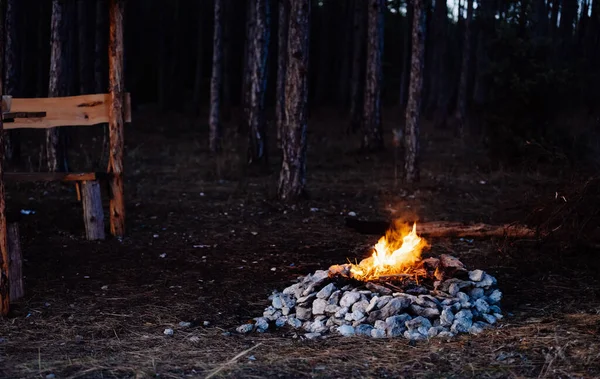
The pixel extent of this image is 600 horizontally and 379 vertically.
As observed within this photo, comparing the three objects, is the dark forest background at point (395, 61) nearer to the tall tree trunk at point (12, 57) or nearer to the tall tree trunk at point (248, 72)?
the tall tree trunk at point (12, 57)

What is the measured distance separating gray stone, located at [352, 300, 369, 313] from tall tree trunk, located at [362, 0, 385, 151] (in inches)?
490

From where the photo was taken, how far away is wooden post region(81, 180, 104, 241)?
8.80 m

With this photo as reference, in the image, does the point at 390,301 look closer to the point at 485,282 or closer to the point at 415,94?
the point at 485,282

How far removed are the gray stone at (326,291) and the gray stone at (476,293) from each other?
1.35 metres

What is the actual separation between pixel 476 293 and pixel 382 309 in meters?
1.10

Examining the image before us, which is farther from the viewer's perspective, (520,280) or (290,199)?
(290,199)

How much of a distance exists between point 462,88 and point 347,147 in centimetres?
938

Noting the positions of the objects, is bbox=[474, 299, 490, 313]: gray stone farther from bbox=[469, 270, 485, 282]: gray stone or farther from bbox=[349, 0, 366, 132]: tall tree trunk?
bbox=[349, 0, 366, 132]: tall tree trunk

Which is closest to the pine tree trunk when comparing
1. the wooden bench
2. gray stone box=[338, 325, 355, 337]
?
the wooden bench

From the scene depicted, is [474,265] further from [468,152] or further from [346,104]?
[346,104]

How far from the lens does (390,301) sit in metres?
5.82

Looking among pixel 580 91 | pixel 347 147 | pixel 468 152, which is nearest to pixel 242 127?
pixel 347 147

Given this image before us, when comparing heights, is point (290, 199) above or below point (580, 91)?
below

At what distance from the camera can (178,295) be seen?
6.84m
